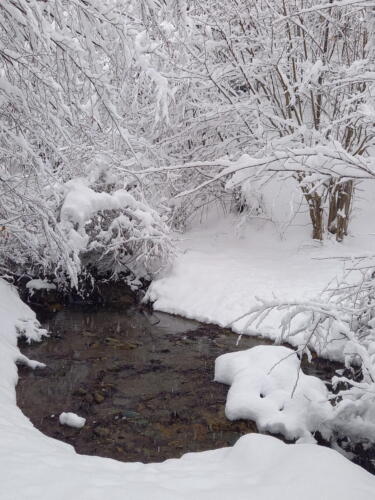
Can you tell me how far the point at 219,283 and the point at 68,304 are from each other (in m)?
2.90

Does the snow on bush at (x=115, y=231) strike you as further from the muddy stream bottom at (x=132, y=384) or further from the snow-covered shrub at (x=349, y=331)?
the snow-covered shrub at (x=349, y=331)

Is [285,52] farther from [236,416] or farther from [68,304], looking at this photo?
[236,416]

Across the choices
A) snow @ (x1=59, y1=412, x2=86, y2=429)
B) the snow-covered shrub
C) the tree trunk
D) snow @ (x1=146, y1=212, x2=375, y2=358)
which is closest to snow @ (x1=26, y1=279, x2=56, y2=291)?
snow @ (x1=146, y1=212, x2=375, y2=358)

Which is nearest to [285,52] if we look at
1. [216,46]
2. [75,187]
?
[216,46]

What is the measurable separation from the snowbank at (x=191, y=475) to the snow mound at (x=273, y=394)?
1149mm

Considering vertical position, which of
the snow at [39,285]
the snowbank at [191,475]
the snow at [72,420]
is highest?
the snowbank at [191,475]

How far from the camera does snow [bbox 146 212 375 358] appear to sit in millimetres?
9305

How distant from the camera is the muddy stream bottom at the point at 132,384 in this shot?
5.51m

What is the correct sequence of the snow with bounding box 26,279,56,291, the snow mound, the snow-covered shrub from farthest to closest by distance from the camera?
the snow with bounding box 26,279,56,291, the snow mound, the snow-covered shrub

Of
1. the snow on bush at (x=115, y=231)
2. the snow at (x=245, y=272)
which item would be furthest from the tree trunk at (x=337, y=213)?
the snow on bush at (x=115, y=231)

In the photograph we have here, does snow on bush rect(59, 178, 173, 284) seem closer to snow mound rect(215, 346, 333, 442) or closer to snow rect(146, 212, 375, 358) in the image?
snow rect(146, 212, 375, 358)

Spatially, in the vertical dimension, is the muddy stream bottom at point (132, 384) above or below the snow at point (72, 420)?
below

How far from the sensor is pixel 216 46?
1084 centimetres

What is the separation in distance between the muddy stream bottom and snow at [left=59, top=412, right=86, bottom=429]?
61 millimetres
